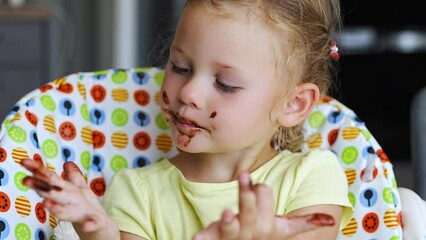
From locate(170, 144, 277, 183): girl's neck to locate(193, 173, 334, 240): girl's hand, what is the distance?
38 centimetres

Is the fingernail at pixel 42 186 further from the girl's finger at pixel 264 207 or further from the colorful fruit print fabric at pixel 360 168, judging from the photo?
the colorful fruit print fabric at pixel 360 168

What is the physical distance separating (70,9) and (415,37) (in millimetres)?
1579

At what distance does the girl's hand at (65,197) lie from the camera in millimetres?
1124

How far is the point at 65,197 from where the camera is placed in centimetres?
114

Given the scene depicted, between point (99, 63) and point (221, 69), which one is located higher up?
point (221, 69)

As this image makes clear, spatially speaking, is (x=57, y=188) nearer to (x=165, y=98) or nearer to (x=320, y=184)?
(x=165, y=98)

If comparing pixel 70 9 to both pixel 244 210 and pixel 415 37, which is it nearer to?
pixel 415 37

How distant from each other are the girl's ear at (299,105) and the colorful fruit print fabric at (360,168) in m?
0.17

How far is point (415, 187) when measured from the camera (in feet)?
5.55

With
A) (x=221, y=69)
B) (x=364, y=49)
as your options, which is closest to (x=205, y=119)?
(x=221, y=69)

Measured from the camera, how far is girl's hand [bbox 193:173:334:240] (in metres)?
1.07

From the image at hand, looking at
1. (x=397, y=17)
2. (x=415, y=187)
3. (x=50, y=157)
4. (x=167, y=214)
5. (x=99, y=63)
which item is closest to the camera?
(x=167, y=214)

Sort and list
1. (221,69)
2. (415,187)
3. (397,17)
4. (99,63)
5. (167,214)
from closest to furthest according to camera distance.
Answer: (221,69), (167,214), (415,187), (397,17), (99,63)

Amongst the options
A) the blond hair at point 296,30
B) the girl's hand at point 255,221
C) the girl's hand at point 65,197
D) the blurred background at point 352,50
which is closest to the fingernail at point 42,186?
the girl's hand at point 65,197
